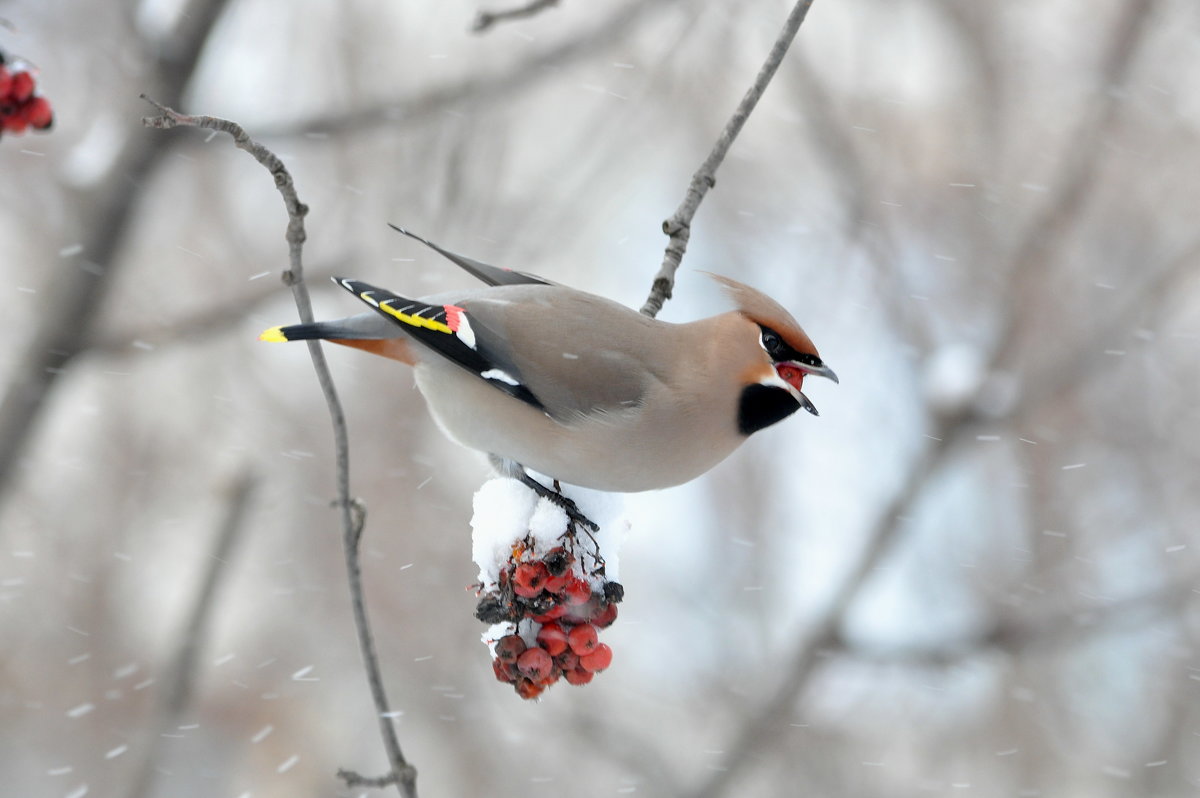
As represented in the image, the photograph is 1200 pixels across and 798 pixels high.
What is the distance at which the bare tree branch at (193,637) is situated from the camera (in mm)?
3184

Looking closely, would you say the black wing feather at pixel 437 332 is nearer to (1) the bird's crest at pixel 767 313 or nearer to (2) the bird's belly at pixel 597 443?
(2) the bird's belly at pixel 597 443

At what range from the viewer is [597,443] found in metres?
2.47

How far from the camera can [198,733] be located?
368 inches

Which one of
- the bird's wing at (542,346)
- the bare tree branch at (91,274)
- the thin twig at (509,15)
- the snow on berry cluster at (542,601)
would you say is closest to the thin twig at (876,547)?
the bird's wing at (542,346)

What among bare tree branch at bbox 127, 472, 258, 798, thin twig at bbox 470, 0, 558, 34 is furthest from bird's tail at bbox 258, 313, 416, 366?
bare tree branch at bbox 127, 472, 258, 798

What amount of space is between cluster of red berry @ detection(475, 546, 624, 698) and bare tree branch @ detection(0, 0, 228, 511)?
2369 mm

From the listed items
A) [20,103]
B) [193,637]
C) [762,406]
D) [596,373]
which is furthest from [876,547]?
[20,103]

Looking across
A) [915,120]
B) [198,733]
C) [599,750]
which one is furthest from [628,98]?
[198,733]

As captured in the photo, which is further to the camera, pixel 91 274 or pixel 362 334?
pixel 91 274

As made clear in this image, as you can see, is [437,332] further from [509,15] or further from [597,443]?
[509,15]

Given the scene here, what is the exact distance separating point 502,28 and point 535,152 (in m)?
1.17

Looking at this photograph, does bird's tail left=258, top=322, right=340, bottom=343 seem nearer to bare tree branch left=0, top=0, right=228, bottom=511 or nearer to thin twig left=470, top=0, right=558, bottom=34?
thin twig left=470, top=0, right=558, bottom=34

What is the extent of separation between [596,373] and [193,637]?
160 cm

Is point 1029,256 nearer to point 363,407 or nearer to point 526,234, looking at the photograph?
point 526,234
